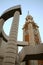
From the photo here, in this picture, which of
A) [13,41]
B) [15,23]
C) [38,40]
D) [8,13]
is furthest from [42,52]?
[38,40]

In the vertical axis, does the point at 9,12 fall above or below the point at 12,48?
above

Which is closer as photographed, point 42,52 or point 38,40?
point 42,52

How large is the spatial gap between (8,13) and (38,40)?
16.2 m

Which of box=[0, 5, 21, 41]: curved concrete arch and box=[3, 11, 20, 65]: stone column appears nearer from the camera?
box=[3, 11, 20, 65]: stone column

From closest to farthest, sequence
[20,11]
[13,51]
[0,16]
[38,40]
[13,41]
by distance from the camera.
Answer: [13,51], [13,41], [20,11], [0,16], [38,40]

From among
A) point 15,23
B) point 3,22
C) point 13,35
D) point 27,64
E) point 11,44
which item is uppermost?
point 3,22

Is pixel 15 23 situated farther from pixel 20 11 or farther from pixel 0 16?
pixel 0 16

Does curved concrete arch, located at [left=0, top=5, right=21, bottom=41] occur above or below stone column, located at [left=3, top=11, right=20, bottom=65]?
above

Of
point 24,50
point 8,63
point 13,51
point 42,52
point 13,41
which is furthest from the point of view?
point 24,50

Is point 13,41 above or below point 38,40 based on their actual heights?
below

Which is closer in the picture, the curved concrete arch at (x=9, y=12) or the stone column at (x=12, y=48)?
the stone column at (x=12, y=48)

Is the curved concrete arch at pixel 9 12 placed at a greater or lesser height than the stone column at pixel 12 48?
greater

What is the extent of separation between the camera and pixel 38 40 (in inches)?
1097

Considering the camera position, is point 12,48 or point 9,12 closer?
point 12,48
